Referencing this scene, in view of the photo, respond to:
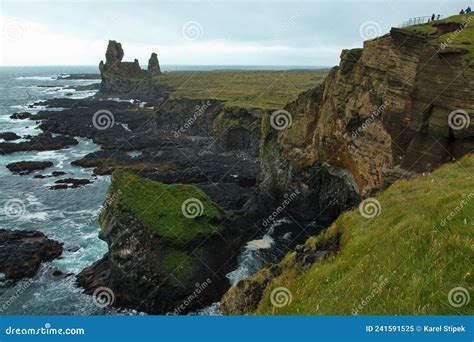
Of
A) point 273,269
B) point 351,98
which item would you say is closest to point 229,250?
point 351,98

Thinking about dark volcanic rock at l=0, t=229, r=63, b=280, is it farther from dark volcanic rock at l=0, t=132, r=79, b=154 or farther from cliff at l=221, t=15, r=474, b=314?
dark volcanic rock at l=0, t=132, r=79, b=154

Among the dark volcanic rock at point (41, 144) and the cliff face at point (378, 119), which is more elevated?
the cliff face at point (378, 119)

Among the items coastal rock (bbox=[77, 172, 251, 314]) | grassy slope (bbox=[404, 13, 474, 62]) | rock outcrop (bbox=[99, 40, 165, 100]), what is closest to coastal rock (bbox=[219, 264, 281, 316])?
coastal rock (bbox=[77, 172, 251, 314])

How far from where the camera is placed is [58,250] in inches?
1617

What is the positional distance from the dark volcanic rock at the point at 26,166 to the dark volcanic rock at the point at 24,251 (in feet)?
96.7

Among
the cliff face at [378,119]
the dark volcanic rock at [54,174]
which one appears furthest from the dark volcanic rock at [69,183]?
the cliff face at [378,119]

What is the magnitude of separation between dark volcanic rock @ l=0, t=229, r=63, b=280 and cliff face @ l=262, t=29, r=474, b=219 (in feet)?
96.5

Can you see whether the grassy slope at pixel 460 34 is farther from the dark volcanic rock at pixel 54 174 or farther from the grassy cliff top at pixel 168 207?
the dark volcanic rock at pixel 54 174

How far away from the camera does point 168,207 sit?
3681 cm

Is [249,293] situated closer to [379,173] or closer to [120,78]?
[379,173]

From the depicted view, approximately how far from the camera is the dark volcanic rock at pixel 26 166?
7138 cm

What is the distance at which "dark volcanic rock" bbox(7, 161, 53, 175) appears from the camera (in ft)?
234

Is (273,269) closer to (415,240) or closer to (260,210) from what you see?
(415,240)

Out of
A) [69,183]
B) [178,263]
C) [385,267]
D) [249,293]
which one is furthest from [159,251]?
[69,183]
